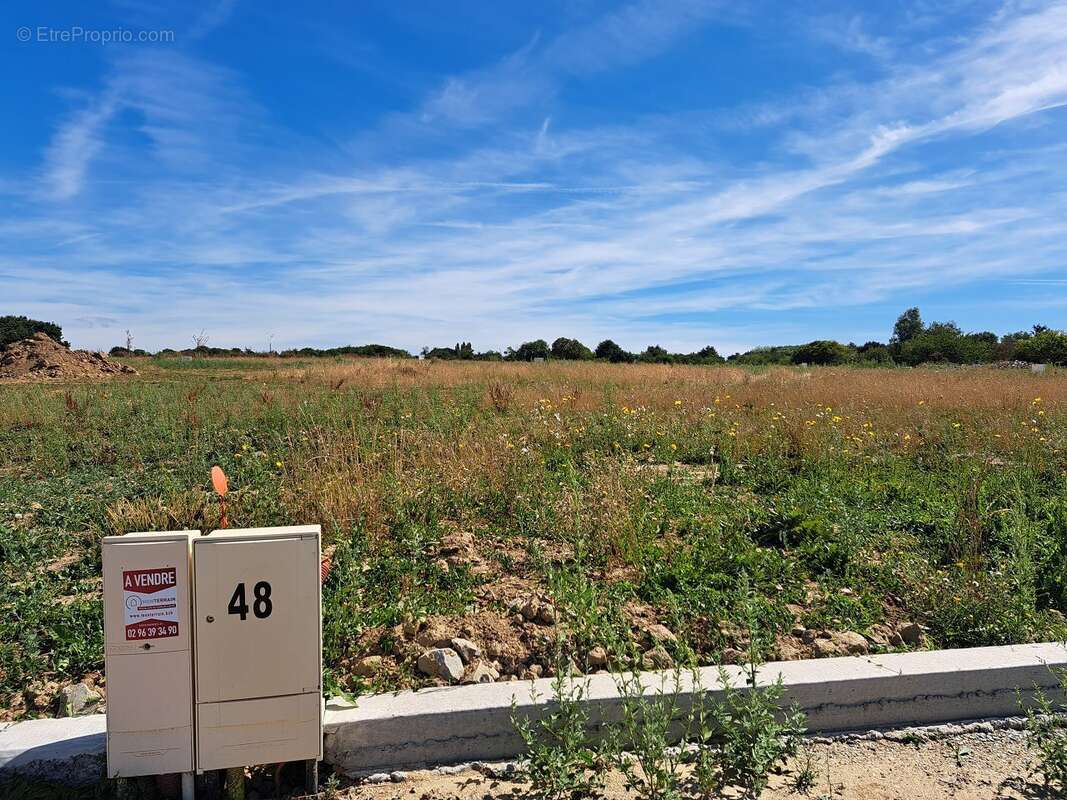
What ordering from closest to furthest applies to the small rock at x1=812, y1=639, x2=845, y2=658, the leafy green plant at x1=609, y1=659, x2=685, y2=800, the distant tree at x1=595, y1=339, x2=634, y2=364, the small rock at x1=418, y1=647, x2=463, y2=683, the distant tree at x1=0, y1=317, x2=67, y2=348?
the leafy green plant at x1=609, y1=659, x2=685, y2=800 → the small rock at x1=418, y1=647, x2=463, y2=683 → the small rock at x1=812, y1=639, x2=845, y2=658 → the distant tree at x1=0, y1=317, x2=67, y2=348 → the distant tree at x1=595, y1=339, x2=634, y2=364

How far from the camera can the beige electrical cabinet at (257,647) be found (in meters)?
2.38

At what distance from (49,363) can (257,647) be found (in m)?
30.2

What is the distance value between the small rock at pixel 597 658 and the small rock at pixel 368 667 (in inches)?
41.0

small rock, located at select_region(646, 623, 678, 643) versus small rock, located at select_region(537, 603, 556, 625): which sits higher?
small rock, located at select_region(537, 603, 556, 625)

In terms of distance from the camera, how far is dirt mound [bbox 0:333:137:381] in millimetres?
24867

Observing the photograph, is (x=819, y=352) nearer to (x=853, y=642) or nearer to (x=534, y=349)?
(x=534, y=349)

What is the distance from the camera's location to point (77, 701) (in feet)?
9.57

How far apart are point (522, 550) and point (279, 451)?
11.8 ft

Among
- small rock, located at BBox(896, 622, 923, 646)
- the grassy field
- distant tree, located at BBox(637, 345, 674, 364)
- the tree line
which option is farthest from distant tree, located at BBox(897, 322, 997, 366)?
small rock, located at BBox(896, 622, 923, 646)

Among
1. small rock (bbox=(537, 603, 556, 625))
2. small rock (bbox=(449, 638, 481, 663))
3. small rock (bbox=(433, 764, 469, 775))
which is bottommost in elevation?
small rock (bbox=(433, 764, 469, 775))

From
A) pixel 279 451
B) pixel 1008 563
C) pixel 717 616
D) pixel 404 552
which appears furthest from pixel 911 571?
pixel 279 451

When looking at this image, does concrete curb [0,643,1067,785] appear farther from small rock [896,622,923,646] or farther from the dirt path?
small rock [896,622,923,646]

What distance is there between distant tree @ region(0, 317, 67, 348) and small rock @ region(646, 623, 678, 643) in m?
40.9

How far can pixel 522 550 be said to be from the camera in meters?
4.60
